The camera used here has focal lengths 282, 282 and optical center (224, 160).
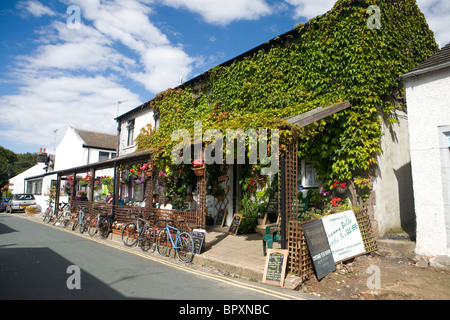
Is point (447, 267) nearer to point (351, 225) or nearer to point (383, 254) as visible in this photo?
point (383, 254)

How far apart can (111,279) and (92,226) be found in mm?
8676

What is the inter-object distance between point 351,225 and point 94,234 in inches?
405

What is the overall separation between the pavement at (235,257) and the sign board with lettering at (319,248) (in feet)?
1.85

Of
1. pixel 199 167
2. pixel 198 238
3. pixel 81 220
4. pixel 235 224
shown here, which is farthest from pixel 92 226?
pixel 199 167

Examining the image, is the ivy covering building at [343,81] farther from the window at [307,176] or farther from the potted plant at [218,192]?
the potted plant at [218,192]

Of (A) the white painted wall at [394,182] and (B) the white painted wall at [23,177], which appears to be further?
(B) the white painted wall at [23,177]

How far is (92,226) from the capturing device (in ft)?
43.5

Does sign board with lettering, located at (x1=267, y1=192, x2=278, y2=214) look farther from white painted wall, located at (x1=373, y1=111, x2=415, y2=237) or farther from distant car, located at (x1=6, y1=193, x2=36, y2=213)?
distant car, located at (x1=6, y1=193, x2=36, y2=213)

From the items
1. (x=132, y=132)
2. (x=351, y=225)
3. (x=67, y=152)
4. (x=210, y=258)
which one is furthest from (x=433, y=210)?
(x=67, y=152)

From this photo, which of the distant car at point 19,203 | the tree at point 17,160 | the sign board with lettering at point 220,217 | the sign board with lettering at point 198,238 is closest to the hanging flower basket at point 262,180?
the sign board with lettering at point 220,217

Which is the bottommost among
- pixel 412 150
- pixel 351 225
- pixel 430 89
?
pixel 351 225

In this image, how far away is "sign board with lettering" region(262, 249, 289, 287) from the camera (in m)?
5.49

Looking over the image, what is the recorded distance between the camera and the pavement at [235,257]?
6.08 m

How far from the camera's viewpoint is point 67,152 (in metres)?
29.6
